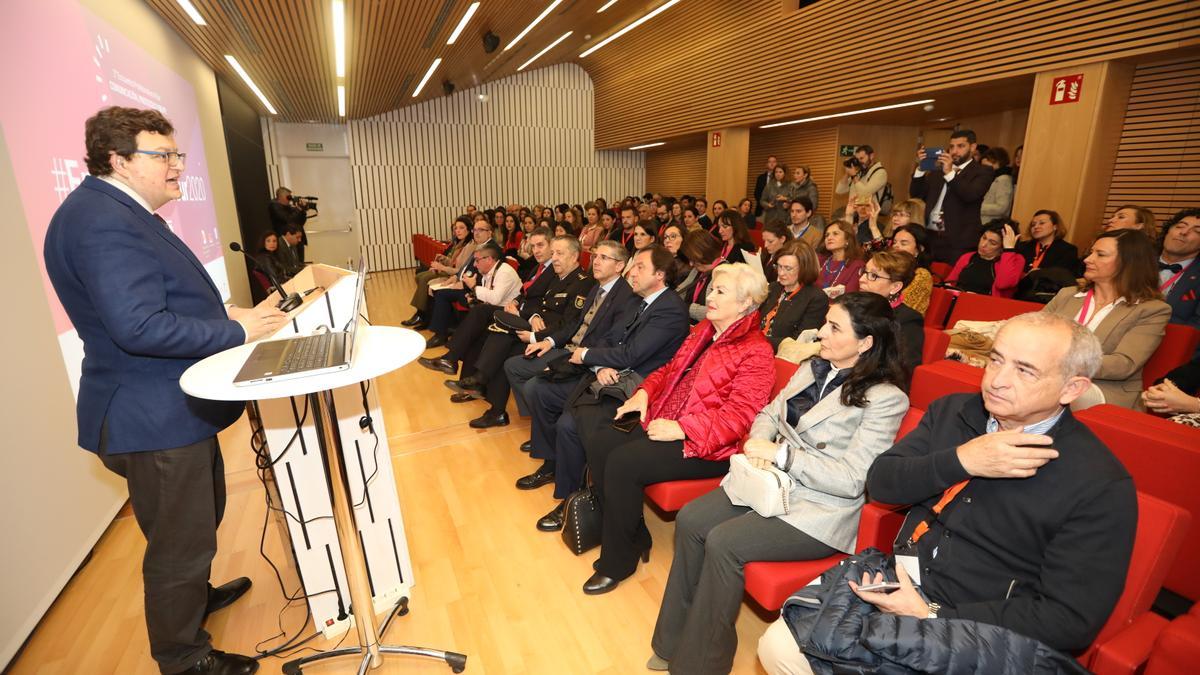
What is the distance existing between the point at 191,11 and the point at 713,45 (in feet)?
25.8

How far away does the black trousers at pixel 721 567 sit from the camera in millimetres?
1858

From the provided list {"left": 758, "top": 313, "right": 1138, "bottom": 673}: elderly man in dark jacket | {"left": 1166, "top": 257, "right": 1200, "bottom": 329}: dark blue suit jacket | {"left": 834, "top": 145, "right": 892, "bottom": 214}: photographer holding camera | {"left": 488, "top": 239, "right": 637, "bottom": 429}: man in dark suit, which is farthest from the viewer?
{"left": 834, "top": 145, "right": 892, "bottom": 214}: photographer holding camera

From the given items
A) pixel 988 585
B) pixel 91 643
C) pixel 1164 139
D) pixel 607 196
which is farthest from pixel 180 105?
pixel 607 196

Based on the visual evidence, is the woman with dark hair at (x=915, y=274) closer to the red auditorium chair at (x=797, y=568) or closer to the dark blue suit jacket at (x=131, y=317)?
the red auditorium chair at (x=797, y=568)

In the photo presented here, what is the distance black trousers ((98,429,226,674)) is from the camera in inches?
69.2

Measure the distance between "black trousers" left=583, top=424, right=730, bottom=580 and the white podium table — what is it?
0.77 metres

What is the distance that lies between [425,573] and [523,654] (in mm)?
707

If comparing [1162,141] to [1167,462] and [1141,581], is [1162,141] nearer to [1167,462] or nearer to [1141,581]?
[1167,462]

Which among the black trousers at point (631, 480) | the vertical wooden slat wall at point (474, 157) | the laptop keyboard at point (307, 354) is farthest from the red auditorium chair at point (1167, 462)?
the vertical wooden slat wall at point (474, 157)

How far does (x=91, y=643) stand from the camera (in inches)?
86.1

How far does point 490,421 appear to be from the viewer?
4219 millimetres

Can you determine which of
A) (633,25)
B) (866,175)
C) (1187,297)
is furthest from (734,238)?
(633,25)

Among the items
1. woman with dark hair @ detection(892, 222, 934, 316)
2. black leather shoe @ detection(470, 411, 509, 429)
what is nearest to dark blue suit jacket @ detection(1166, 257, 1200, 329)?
woman with dark hair @ detection(892, 222, 934, 316)

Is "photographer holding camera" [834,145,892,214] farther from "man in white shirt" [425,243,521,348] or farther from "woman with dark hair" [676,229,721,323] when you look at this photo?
"man in white shirt" [425,243,521,348]
